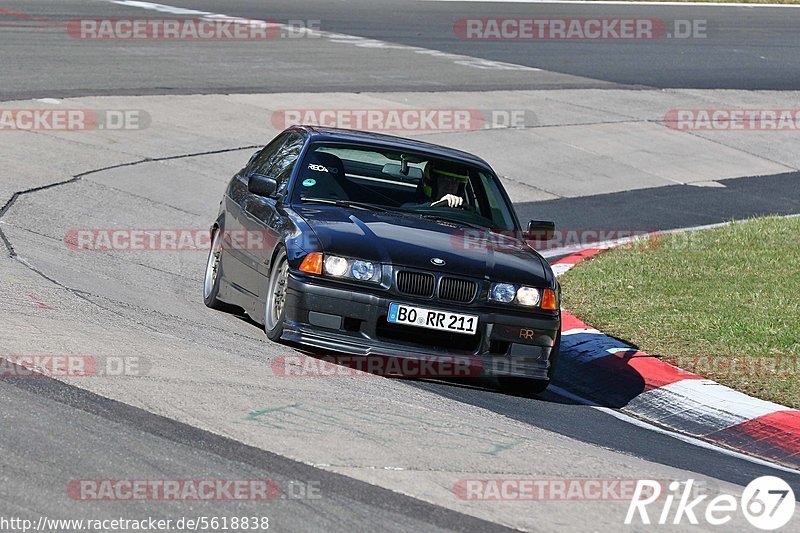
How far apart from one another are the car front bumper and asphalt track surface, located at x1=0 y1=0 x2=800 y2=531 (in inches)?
8.8

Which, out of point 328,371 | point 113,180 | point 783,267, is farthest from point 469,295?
point 113,180

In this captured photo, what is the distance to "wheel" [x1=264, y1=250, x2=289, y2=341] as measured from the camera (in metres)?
8.28

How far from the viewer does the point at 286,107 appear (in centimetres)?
2002

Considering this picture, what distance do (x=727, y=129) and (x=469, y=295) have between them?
1564cm

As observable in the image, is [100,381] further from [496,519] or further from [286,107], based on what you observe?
[286,107]

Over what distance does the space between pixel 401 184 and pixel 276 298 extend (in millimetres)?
1483

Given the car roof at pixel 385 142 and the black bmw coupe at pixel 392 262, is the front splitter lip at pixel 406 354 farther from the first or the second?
the car roof at pixel 385 142

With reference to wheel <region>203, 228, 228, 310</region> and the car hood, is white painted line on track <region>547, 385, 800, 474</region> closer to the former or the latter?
A: the car hood

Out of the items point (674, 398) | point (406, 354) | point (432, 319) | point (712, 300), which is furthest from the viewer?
point (712, 300)

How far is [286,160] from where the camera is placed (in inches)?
383

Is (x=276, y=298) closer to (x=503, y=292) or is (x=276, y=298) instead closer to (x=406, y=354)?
(x=406, y=354)

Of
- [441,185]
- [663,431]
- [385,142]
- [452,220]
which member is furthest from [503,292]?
[385,142]

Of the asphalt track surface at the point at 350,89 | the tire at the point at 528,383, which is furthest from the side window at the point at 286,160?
the tire at the point at 528,383

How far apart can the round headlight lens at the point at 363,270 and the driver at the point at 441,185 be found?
1.48m
